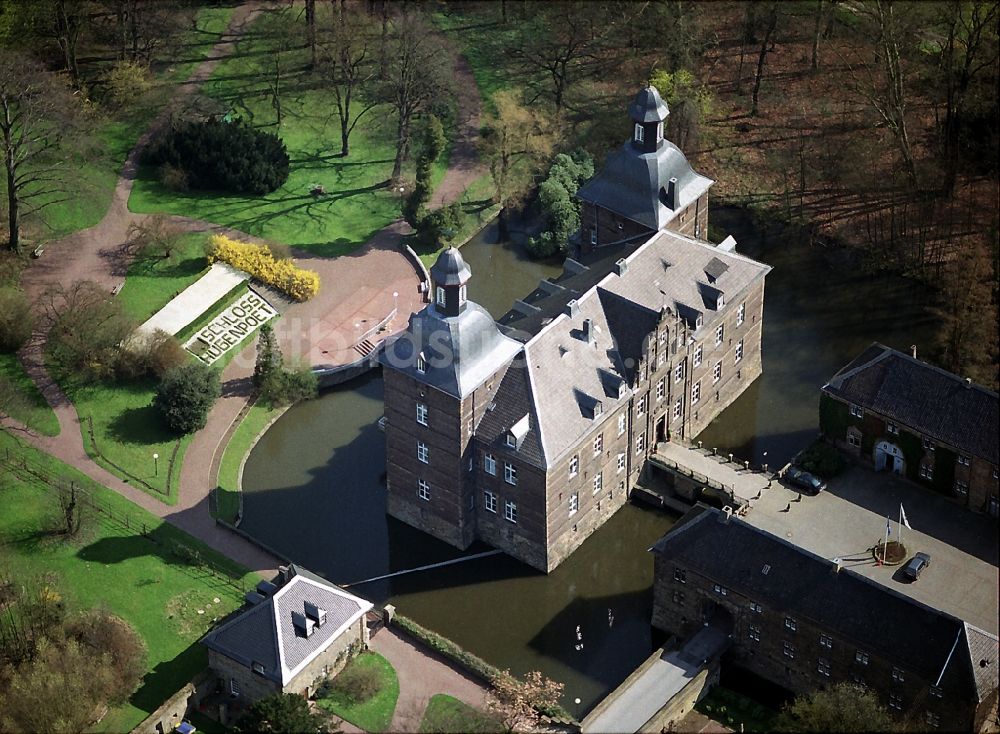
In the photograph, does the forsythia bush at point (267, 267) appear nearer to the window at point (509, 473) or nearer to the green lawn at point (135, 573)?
the green lawn at point (135, 573)

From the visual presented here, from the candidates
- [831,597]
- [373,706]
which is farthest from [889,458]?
[373,706]

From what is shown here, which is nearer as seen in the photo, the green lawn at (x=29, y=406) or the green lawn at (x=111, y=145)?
the green lawn at (x=29, y=406)

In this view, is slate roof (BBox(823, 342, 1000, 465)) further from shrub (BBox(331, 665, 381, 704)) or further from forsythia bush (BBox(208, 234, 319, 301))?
forsythia bush (BBox(208, 234, 319, 301))

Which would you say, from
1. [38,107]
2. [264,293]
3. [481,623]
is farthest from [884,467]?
[38,107]

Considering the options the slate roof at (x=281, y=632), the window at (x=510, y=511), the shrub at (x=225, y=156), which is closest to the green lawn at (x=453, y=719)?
the slate roof at (x=281, y=632)

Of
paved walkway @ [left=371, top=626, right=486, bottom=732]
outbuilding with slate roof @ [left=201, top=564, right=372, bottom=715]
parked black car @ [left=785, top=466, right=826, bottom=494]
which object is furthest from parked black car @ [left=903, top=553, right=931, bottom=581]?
outbuilding with slate roof @ [left=201, top=564, right=372, bottom=715]

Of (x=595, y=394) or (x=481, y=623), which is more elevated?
(x=595, y=394)

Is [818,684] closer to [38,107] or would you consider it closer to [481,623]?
[481,623]
